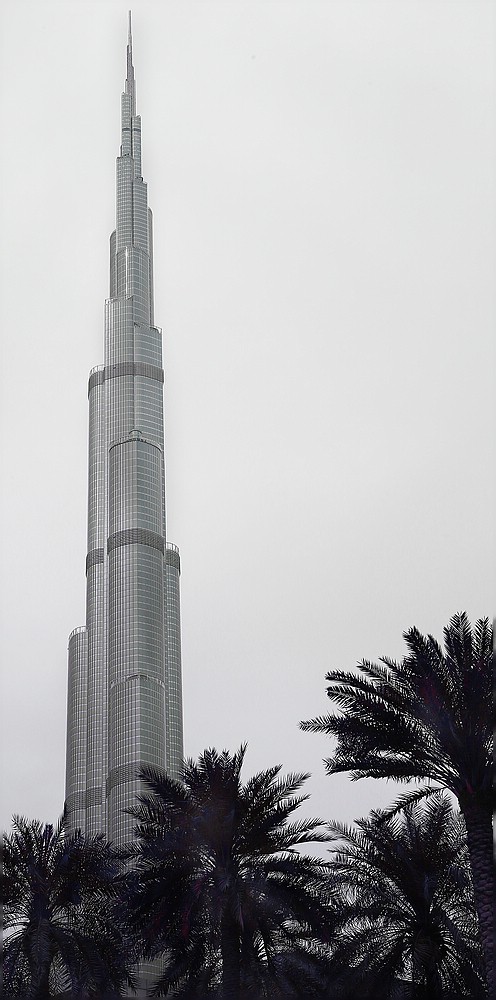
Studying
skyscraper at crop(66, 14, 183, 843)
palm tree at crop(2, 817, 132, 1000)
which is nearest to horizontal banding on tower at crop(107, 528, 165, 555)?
skyscraper at crop(66, 14, 183, 843)

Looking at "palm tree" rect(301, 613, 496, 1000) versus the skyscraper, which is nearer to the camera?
"palm tree" rect(301, 613, 496, 1000)

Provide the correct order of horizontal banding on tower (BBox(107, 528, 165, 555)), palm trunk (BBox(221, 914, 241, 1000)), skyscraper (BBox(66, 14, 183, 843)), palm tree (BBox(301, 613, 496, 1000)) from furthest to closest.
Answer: horizontal banding on tower (BBox(107, 528, 165, 555))
skyscraper (BBox(66, 14, 183, 843))
palm trunk (BBox(221, 914, 241, 1000))
palm tree (BBox(301, 613, 496, 1000))

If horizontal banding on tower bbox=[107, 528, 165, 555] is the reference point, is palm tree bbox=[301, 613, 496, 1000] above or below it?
below

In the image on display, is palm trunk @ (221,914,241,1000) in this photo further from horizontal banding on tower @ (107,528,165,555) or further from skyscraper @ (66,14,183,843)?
horizontal banding on tower @ (107,528,165,555)

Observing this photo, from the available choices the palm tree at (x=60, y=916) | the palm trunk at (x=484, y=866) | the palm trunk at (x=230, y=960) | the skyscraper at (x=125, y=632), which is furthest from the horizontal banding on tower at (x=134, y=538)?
the palm trunk at (x=484, y=866)

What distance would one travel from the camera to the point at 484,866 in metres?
31.7

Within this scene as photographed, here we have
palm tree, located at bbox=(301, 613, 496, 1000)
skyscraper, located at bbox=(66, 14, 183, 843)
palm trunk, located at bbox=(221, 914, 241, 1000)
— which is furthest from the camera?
skyscraper, located at bbox=(66, 14, 183, 843)

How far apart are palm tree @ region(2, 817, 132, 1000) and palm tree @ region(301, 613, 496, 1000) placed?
8.14 m

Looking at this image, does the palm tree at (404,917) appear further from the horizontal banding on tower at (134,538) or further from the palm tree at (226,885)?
the horizontal banding on tower at (134,538)

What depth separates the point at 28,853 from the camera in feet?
122

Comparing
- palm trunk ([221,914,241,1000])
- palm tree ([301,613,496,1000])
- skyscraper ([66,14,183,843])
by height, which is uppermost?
skyscraper ([66,14,183,843])

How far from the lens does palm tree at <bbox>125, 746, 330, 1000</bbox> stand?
113 feet

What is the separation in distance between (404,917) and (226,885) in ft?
A: 17.1

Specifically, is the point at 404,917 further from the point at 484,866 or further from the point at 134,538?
the point at 134,538
